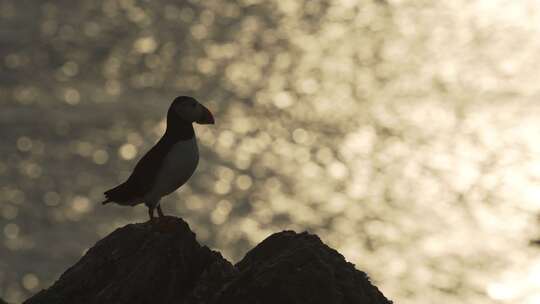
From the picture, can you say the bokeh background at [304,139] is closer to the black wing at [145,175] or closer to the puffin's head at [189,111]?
the black wing at [145,175]

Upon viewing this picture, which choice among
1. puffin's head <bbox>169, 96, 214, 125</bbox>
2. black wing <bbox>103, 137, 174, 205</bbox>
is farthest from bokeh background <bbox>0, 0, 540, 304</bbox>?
puffin's head <bbox>169, 96, 214, 125</bbox>

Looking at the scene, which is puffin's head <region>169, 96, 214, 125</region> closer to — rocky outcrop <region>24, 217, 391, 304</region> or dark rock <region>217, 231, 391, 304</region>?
rocky outcrop <region>24, 217, 391, 304</region>

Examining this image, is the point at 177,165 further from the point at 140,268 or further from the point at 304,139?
the point at 304,139

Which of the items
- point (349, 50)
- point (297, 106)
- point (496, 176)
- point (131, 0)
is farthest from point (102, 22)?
point (496, 176)

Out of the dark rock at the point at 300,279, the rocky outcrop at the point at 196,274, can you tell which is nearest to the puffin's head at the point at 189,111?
the rocky outcrop at the point at 196,274

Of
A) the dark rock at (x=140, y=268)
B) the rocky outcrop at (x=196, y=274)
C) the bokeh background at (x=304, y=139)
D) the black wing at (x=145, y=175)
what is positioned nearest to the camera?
the rocky outcrop at (x=196, y=274)

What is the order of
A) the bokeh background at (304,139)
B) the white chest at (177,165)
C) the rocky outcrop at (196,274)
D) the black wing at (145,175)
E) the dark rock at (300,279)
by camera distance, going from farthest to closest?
the bokeh background at (304,139), the black wing at (145,175), the white chest at (177,165), the rocky outcrop at (196,274), the dark rock at (300,279)

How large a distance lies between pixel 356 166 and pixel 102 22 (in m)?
51.5

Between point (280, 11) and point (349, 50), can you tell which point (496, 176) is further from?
point (280, 11)

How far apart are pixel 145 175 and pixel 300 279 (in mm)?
4267

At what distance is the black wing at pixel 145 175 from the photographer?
17.6m

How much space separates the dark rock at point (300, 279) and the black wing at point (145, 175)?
9.90 ft

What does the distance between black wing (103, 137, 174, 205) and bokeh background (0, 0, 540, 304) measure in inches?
2404

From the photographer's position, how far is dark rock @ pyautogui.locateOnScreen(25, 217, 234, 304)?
48.6ft
